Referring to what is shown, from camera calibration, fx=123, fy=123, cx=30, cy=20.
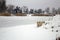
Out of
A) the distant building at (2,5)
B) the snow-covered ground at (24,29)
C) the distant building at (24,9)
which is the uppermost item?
the distant building at (2,5)

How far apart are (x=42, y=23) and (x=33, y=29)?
0.51 feet

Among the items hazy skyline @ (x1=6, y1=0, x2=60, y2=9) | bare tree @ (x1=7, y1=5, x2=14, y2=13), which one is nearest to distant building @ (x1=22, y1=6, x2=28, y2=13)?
hazy skyline @ (x1=6, y1=0, x2=60, y2=9)

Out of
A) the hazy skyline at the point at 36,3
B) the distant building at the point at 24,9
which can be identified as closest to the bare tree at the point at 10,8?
the hazy skyline at the point at 36,3

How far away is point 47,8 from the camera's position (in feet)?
5.84

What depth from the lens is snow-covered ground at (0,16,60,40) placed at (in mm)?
1670

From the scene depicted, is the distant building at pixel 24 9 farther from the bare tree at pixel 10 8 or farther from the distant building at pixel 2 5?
the distant building at pixel 2 5

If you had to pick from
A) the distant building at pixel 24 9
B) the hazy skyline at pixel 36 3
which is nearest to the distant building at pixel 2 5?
the hazy skyline at pixel 36 3

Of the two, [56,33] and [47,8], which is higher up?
[47,8]

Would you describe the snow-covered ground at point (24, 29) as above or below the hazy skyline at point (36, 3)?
below

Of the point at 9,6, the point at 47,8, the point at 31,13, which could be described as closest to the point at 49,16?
the point at 47,8

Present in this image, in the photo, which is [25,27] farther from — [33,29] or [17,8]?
[17,8]

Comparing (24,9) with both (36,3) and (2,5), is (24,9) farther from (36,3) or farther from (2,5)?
(2,5)

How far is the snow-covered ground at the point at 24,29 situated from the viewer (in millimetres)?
1670

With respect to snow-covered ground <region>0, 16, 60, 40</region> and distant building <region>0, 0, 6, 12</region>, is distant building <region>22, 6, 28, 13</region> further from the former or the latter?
distant building <region>0, 0, 6, 12</region>
